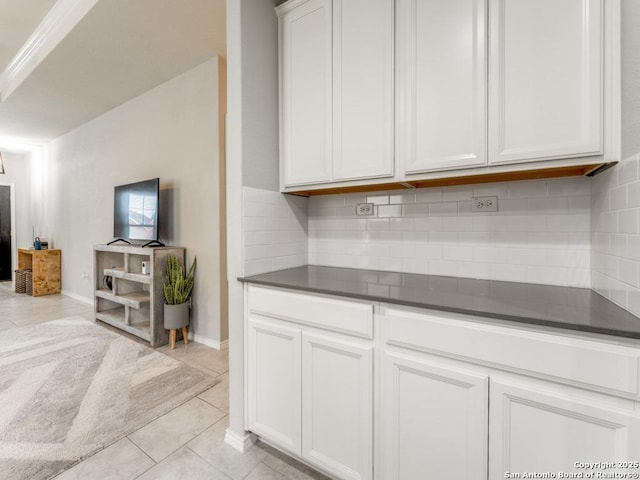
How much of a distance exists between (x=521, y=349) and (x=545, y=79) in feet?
3.23

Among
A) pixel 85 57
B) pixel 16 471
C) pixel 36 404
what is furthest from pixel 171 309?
pixel 85 57

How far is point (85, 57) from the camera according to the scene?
279 centimetres

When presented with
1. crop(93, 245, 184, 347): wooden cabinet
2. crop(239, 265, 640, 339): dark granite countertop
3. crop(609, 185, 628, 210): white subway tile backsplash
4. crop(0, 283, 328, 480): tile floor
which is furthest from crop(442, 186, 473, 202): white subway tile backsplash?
crop(93, 245, 184, 347): wooden cabinet

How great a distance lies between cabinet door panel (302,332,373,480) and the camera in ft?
3.93

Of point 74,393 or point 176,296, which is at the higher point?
point 176,296

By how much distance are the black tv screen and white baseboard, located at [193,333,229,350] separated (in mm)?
1123

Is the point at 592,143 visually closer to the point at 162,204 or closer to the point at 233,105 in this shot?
the point at 233,105

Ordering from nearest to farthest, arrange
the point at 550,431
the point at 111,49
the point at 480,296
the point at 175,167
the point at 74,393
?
the point at 550,431, the point at 480,296, the point at 74,393, the point at 111,49, the point at 175,167

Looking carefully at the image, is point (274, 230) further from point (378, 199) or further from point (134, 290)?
point (134, 290)

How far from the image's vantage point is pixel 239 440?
1569mm

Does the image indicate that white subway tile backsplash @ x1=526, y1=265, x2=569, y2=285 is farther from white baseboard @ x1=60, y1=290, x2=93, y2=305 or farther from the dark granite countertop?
white baseboard @ x1=60, y1=290, x2=93, y2=305

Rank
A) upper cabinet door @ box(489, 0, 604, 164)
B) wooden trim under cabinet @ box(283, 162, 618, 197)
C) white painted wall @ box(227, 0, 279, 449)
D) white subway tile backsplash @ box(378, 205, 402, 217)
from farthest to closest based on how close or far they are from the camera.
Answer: white subway tile backsplash @ box(378, 205, 402, 217), white painted wall @ box(227, 0, 279, 449), wooden trim under cabinet @ box(283, 162, 618, 197), upper cabinet door @ box(489, 0, 604, 164)

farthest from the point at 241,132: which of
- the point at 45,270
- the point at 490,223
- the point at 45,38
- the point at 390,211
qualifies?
the point at 45,270

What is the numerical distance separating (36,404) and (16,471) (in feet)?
2.26
